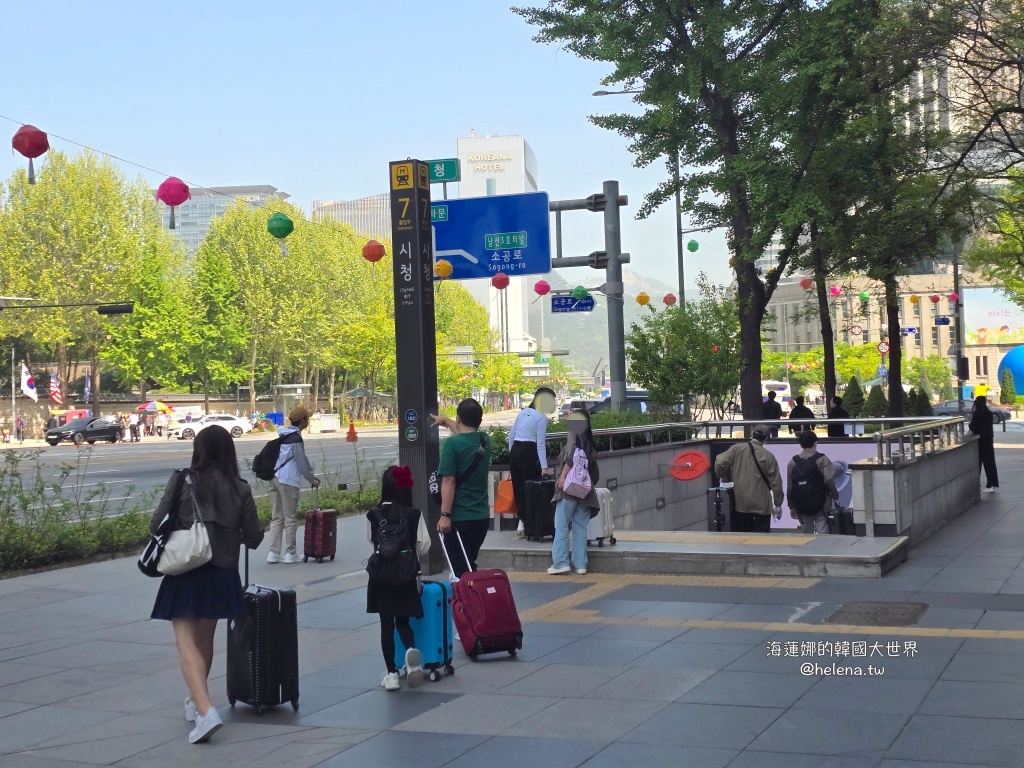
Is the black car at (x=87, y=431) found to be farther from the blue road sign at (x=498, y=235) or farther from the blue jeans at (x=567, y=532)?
the blue jeans at (x=567, y=532)

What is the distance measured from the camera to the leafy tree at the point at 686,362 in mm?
27438

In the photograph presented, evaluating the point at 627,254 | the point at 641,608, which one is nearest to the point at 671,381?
the point at 627,254

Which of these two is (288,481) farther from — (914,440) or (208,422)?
(208,422)

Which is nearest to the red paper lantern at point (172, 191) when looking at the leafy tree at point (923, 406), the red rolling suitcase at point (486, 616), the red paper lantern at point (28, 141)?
the red paper lantern at point (28, 141)

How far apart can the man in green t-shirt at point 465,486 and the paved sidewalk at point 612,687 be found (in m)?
0.93

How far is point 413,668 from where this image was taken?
7.20 m

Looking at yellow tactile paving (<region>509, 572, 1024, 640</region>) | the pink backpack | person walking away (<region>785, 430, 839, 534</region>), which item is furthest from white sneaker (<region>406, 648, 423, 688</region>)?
person walking away (<region>785, 430, 839, 534</region>)

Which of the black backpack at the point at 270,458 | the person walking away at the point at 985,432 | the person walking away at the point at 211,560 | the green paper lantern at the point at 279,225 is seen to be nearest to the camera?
the person walking away at the point at 211,560

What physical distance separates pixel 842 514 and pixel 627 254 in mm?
7351

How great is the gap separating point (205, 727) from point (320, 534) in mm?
7553

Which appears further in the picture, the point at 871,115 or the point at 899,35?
the point at 871,115

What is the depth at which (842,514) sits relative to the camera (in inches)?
573

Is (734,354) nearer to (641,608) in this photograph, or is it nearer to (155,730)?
(641,608)

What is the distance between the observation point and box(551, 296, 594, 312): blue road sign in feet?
73.6
